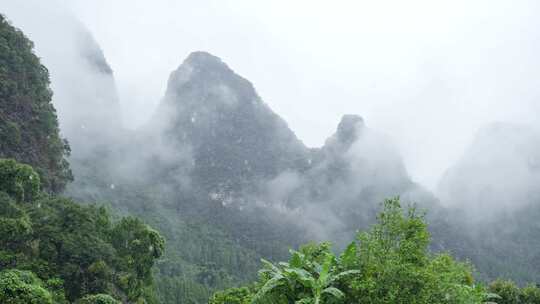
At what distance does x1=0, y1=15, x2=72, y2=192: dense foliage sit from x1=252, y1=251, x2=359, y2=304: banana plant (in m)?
26.0

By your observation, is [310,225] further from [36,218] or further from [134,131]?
[36,218]

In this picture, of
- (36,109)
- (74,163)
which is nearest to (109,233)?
(36,109)

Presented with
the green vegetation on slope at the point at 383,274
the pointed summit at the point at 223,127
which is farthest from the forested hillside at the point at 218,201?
the pointed summit at the point at 223,127

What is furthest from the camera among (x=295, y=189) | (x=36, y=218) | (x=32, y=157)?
(x=295, y=189)

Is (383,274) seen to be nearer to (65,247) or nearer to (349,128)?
(65,247)

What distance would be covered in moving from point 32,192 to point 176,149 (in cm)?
10329

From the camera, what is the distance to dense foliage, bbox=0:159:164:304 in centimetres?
2111

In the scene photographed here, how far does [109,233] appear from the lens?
1117 inches

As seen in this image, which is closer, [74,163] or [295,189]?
[74,163]

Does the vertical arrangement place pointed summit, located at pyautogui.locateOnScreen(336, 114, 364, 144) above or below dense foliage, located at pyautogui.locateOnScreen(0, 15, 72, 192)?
above

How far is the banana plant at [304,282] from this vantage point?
11.4 meters

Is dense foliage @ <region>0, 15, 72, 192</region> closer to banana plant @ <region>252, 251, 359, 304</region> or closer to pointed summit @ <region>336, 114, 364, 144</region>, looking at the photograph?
banana plant @ <region>252, 251, 359, 304</region>

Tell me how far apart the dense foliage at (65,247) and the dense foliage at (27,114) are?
6.26 meters

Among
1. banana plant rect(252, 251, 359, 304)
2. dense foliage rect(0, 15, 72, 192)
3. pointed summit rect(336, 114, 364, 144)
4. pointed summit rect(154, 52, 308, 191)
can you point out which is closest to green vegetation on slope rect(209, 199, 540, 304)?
banana plant rect(252, 251, 359, 304)
